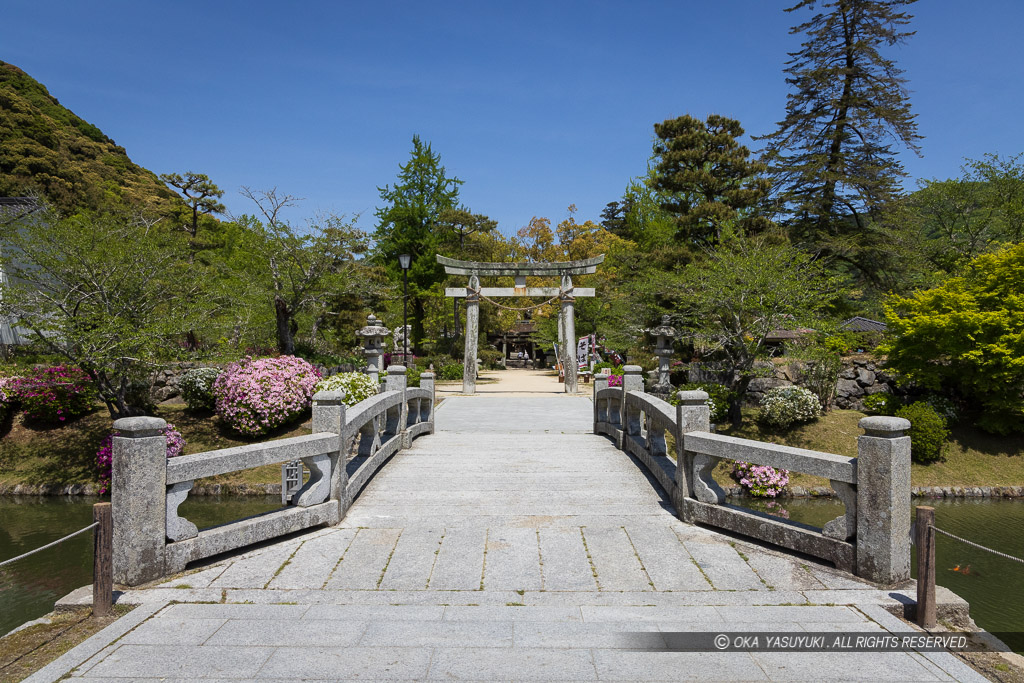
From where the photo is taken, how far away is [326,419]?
543 cm

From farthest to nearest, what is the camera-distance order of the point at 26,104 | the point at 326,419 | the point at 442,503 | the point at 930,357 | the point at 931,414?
the point at 26,104
the point at 930,357
the point at 931,414
the point at 442,503
the point at 326,419

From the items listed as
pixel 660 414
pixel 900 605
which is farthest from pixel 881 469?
pixel 660 414

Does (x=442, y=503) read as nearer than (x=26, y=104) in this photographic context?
Yes

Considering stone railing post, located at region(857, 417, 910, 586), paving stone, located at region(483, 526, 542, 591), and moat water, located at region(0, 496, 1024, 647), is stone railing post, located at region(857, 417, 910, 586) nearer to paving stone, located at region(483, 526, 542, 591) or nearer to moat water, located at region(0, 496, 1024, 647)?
paving stone, located at region(483, 526, 542, 591)

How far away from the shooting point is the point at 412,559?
182 inches

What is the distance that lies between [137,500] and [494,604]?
273cm

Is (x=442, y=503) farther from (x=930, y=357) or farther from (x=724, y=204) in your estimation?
(x=724, y=204)

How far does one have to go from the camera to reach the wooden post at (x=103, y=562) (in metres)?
3.59

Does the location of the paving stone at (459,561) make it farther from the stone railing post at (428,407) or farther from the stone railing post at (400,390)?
the stone railing post at (428,407)

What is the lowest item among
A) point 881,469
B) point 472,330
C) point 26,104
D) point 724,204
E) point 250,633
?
point 250,633

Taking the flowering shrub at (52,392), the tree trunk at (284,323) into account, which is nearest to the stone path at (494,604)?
the flowering shrub at (52,392)

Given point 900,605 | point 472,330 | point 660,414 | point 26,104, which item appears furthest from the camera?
point 26,104

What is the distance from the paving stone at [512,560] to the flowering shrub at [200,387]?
10.8 metres

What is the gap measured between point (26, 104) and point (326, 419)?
1647 inches
